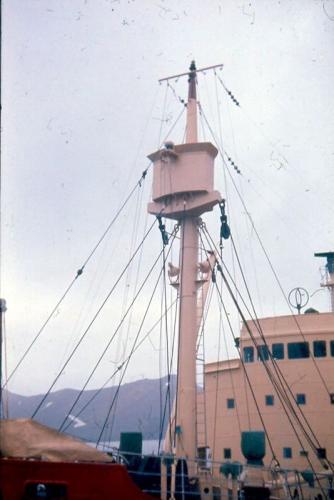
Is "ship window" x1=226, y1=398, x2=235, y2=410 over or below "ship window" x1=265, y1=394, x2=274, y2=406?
below

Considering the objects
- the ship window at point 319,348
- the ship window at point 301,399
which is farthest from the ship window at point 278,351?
the ship window at point 301,399

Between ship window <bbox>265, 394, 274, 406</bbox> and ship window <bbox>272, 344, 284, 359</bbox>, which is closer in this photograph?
ship window <bbox>265, 394, 274, 406</bbox>

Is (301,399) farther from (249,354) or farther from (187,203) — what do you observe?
(187,203)

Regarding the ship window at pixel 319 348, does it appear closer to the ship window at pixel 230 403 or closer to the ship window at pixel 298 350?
the ship window at pixel 298 350

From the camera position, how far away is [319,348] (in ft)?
71.6

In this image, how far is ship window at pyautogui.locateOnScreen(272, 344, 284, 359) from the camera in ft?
72.9

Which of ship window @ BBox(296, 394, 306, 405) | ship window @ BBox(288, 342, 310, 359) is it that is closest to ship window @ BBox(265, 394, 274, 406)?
ship window @ BBox(296, 394, 306, 405)

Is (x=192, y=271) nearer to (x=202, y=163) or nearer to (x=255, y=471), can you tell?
(x=202, y=163)

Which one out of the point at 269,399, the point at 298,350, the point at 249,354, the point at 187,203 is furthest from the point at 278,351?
the point at 187,203

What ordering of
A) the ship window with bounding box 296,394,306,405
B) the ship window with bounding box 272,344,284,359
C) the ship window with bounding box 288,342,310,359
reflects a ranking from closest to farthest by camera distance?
1. the ship window with bounding box 296,394,306,405
2. the ship window with bounding box 288,342,310,359
3. the ship window with bounding box 272,344,284,359

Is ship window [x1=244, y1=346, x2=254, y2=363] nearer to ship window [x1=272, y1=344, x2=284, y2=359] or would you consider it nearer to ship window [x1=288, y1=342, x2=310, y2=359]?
ship window [x1=272, y1=344, x2=284, y2=359]

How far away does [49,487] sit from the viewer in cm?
1030

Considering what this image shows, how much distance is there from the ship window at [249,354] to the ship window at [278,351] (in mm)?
921

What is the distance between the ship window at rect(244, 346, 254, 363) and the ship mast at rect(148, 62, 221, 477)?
7609 mm
